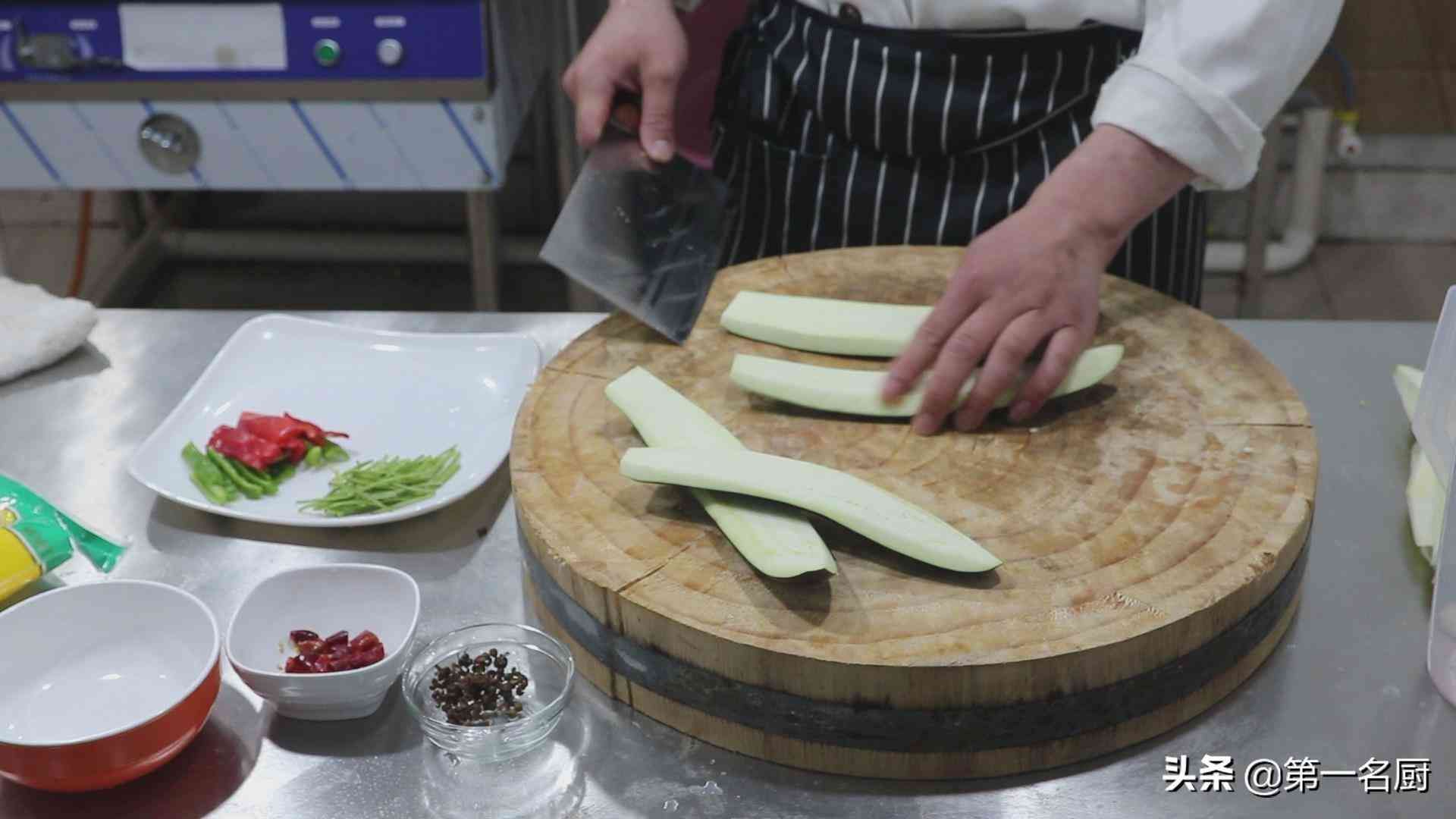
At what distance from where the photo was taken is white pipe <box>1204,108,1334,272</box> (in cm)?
357

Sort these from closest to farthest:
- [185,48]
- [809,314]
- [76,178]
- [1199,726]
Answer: [1199,726] < [809,314] < [185,48] < [76,178]

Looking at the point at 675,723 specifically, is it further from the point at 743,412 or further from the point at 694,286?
the point at 694,286

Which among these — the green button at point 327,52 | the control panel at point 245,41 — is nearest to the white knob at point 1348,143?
the control panel at point 245,41

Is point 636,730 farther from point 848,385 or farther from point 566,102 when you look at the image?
point 566,102

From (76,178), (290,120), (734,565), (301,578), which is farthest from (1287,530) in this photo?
(76,178)

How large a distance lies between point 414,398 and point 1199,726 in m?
0.87

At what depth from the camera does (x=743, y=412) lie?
135 centimetres

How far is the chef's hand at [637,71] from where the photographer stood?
162 centimetres

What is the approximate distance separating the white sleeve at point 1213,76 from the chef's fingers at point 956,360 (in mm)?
239

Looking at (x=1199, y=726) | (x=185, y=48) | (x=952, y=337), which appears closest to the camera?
(x=1199, y=726)

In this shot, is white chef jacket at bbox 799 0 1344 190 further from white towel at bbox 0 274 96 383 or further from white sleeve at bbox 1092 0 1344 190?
white towel at bbox 0 274 96 383

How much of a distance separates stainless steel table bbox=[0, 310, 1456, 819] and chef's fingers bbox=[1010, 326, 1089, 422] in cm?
29

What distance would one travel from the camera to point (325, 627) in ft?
3.80

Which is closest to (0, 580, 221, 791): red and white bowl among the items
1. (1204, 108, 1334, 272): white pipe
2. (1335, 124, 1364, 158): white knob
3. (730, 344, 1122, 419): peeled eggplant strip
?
(730, 344, 1122, 419): peeled eggplant strip
